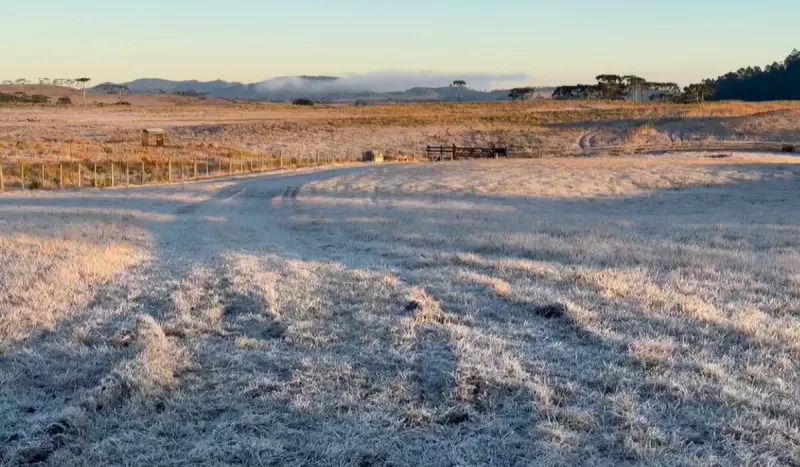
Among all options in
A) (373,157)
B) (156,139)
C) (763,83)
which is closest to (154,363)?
(373,157)

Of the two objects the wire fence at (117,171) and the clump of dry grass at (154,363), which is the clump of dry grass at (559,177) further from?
the clump of dry grass at (154,363)

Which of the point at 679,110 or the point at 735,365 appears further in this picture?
the point at 679,110

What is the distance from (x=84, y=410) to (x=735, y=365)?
5467mm

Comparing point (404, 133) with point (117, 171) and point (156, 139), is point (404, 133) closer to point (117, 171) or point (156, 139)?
point (156, 139)

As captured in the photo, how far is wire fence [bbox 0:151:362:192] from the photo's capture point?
3456cm

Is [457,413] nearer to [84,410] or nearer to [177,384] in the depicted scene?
[177,384]

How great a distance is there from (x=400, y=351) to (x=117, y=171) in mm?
37306

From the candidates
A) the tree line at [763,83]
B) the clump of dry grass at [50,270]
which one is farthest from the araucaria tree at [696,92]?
the clump of dry grass at [50,270]

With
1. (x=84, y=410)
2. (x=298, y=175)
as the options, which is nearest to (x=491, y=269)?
(x=84, y=410)

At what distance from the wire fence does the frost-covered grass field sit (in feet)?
66.3

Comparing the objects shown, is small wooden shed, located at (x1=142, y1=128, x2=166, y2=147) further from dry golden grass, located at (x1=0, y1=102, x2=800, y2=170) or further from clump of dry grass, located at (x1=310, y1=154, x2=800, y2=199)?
clump of dry grass, located at (x1=310, y1=154, x2=800, y2=199)

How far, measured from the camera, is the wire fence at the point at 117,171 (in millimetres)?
34562

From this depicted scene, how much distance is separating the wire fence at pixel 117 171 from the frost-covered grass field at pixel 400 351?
795 inches

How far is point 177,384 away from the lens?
636 centimetres
